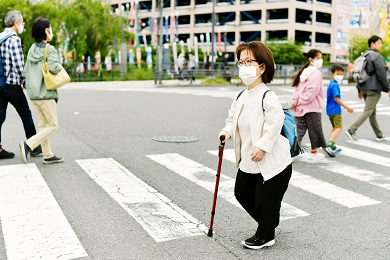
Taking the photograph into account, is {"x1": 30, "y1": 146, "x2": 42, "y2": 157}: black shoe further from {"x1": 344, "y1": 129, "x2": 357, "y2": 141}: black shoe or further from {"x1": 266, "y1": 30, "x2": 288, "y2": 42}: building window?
{"x1": 266, "y1": 30, "x2": 288, "y2": 42}: building window

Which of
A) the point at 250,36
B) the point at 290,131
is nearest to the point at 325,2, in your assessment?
the point at 250,36

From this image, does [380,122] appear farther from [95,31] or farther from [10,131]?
[95,31]

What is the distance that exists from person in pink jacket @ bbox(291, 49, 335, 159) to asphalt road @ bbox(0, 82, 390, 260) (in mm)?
492

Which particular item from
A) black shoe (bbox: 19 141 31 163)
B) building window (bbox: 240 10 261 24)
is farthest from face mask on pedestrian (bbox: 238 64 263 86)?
building window (bbox: 240 10 261 24)

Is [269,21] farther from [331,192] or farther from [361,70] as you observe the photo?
[331,192]

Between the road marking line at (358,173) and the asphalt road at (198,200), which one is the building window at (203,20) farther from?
the road marking line at (358,173)

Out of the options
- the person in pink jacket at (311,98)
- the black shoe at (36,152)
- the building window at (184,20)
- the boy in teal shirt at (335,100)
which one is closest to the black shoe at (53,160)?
the black shoe at (36,152)

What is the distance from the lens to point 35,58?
6930mm

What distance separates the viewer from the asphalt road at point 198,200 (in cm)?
401

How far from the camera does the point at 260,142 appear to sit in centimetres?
379

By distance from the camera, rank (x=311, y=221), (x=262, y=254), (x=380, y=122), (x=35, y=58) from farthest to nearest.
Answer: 1. (x=380, y=122)
2. (x=35, y=58)
3. (x=311, y=221)
4. (x=262, y=254)

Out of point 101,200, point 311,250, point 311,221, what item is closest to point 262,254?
point 311,250

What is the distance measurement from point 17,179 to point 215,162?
2874mm

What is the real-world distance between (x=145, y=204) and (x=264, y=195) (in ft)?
5.57
